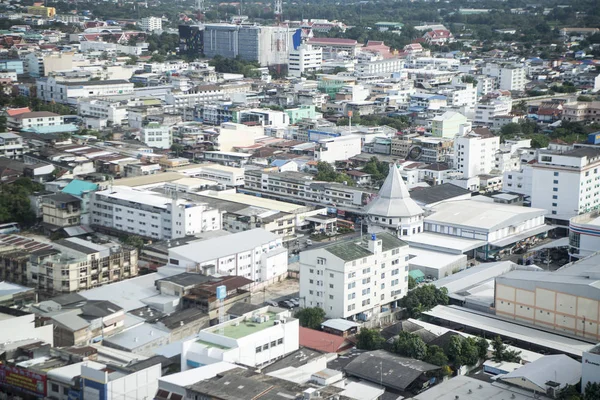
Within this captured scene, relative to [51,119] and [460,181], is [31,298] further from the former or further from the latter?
[51,119]

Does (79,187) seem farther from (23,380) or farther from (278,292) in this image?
(23,380)

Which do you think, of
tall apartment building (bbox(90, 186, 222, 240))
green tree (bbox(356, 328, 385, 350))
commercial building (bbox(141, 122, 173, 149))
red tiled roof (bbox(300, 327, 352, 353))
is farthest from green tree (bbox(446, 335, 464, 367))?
commercial building (bbox(141, 122, 173, 149))

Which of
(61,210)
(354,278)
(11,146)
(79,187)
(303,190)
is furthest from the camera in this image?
(11,146)

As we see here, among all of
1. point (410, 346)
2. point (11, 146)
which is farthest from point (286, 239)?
point (11, 146)

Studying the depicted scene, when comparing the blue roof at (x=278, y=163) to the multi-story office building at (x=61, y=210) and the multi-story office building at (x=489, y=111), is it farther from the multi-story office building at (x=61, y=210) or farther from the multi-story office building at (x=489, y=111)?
the multi-story office building at (x=489, y=111)

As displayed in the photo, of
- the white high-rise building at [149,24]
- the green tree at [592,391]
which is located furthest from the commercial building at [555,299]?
the white high-rise building at [149,24]
